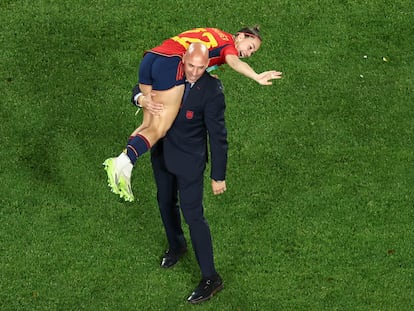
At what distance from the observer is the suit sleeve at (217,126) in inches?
350

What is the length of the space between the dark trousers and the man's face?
1.11 meters

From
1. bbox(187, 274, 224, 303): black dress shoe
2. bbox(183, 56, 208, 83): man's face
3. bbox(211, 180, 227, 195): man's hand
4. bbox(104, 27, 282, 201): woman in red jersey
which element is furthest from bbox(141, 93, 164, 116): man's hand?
bbox(187, 274, 224, 303): black dress shoe

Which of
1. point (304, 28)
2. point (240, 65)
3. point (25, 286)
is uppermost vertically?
point (240, 65)

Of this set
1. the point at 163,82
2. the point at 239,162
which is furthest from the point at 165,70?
the point at 239,162

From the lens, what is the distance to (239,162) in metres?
11.8

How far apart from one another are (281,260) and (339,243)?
2.29ft

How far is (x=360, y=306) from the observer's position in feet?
33.0

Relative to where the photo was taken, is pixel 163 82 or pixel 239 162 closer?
pixel 163 82

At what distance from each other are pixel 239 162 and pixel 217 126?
2.83m

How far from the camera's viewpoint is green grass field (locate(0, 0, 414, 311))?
10.3m

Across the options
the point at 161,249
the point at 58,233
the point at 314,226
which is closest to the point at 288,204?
the point at 314,226

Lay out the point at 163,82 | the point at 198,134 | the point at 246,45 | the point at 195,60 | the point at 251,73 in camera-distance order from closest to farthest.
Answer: the point at 195,60 → the point at 251,73 → the point at 163,82 → the point at 198,134 → the point at 246,45

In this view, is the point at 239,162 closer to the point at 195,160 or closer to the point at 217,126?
the point at 195,160

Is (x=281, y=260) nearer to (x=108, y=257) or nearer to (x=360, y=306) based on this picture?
(x=360, y=306)
